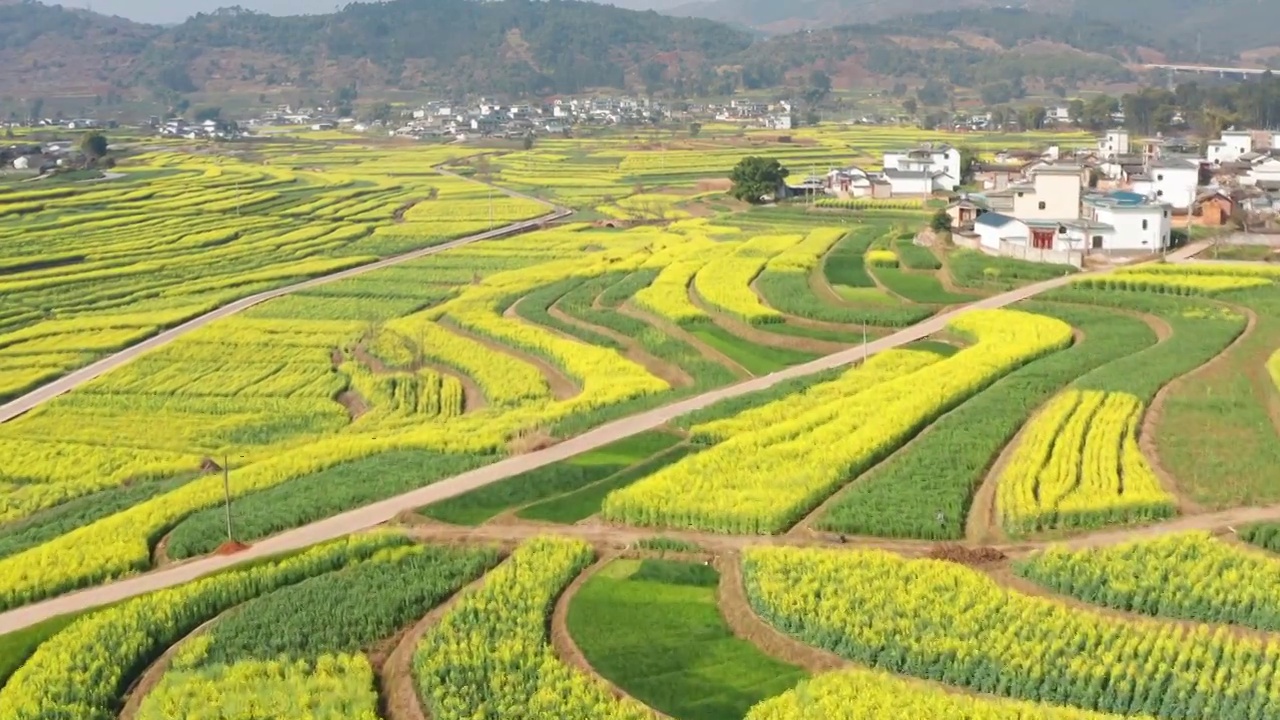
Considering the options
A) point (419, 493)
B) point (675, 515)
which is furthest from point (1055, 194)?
point (419, 493)

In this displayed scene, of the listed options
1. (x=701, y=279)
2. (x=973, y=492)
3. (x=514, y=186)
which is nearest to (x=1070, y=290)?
(x=701, y=279)

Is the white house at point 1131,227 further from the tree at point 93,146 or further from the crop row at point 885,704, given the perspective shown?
the tree at point 93,146

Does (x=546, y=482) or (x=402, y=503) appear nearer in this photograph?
(x=402, y=503)

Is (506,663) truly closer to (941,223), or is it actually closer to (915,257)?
(915,257)

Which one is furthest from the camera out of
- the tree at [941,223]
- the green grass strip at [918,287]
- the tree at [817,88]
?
the tree at [817,88]

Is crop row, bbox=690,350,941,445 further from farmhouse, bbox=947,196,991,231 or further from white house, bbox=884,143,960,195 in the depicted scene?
white house, bbox=884,143,960,195

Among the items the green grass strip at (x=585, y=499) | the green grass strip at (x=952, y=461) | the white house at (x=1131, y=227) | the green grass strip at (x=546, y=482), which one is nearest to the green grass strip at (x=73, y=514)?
the green grass strip at (x=546, y=482)
